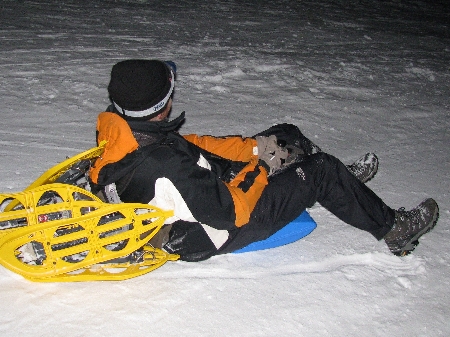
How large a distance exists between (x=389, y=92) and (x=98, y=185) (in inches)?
161

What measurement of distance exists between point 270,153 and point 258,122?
62.9 inches

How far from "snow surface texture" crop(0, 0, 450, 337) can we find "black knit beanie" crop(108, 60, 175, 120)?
895 millimetres

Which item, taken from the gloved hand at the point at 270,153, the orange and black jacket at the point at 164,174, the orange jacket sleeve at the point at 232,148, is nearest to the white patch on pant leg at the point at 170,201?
the orange and black jacket at the point at 164,174

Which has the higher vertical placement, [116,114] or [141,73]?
[141,73]

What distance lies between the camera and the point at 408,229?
2.92 metres

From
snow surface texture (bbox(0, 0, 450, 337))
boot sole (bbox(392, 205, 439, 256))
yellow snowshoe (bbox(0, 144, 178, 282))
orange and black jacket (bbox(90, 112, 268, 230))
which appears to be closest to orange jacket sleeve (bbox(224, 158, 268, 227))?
orange and black jacket (bbox(90, 112, 268, 230))

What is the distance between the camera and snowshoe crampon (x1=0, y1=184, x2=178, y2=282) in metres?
2.18

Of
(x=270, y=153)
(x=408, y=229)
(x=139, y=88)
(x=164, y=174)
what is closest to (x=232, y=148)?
(x=270, y=153)

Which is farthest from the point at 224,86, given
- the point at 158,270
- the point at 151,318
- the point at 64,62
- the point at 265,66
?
the point at 151,318

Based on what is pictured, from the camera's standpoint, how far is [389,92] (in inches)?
219

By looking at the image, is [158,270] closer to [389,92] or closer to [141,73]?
[141,73]

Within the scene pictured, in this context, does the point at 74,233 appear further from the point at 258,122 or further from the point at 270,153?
the point at 258,122

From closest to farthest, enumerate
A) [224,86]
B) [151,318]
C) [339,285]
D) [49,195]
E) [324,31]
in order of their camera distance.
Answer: [151,318], [49,195], [339,285], [224,86], [324,31]

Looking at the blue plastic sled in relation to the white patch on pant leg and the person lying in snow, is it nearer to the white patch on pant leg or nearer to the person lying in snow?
the person lying in snow
